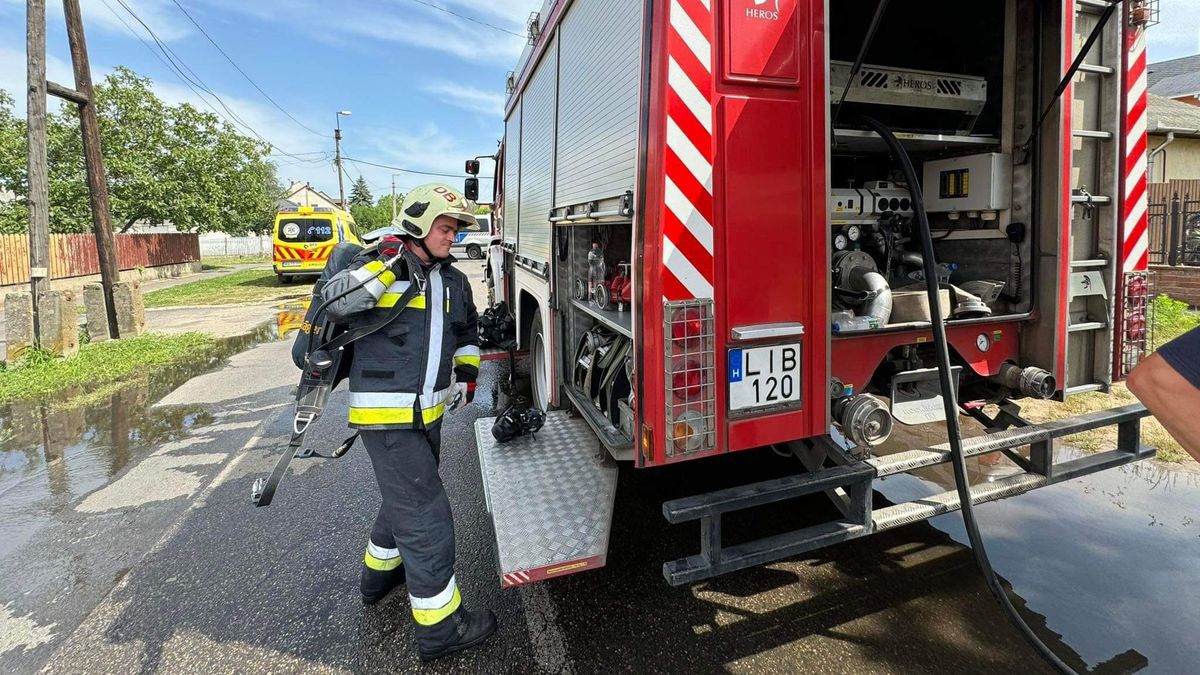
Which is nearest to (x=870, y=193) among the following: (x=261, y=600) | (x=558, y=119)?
(x=558, y=119)

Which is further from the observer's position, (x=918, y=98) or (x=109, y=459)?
(x=109, y=459)

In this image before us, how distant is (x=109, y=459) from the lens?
522 cm

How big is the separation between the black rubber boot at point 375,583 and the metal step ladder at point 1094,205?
11.2 ft

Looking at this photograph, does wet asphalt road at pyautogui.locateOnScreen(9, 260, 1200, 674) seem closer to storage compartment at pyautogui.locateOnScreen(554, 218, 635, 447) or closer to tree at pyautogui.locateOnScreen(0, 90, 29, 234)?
storage compartment at pyautogui.locateOnScreen(554, 218, 635, 447)

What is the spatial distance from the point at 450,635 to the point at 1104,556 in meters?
3.22

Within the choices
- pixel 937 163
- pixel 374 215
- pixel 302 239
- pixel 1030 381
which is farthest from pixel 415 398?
pixel 374 215

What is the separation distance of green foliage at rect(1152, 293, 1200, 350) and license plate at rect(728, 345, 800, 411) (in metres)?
7.12

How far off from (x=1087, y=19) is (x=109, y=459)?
277 inches

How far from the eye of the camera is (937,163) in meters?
3.70

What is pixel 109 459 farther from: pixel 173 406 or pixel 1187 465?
pixel 1187 465

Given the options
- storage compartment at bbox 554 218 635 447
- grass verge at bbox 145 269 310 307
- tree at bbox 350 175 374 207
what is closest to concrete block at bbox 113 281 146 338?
grass verge at bbox 145 269 310 307

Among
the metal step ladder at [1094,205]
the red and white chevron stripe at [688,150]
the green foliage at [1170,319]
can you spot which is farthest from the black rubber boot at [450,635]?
the green foliage at [1170,319]

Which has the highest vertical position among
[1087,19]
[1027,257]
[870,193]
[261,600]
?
[1087,19]

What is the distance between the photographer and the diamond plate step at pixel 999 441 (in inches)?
107
